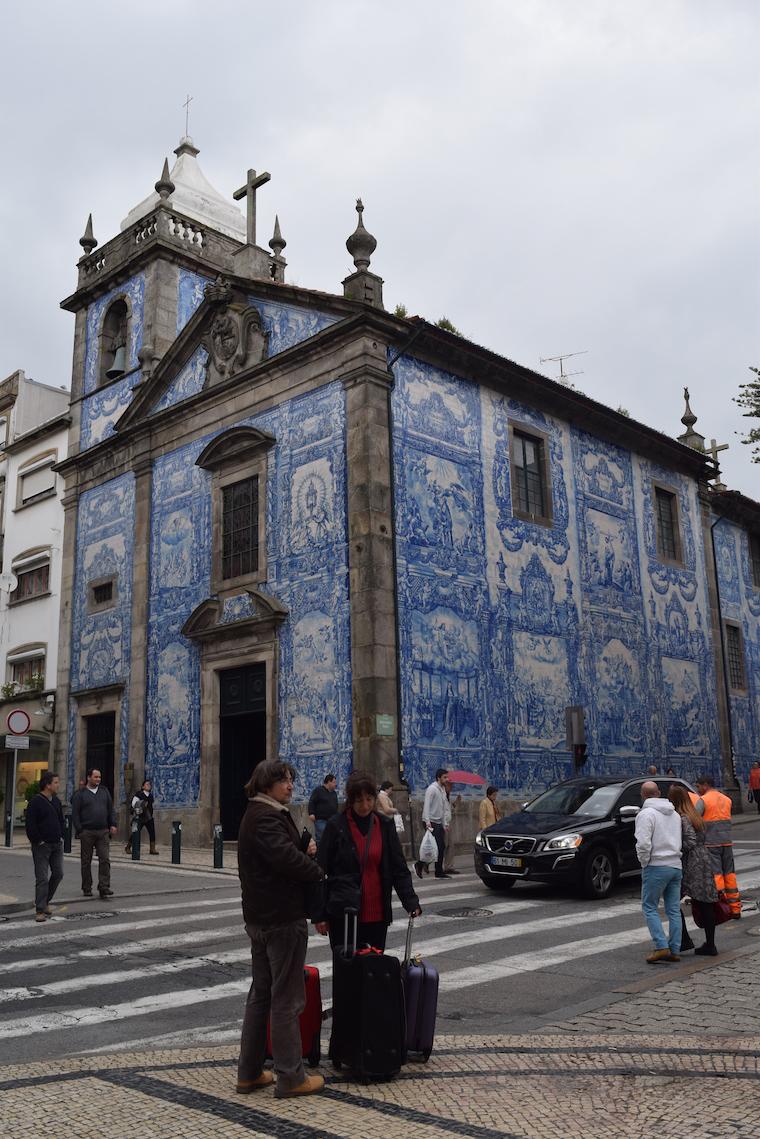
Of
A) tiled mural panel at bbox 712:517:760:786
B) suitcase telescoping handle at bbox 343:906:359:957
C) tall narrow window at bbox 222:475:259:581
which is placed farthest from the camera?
tiled mural panel at bbox 712:517:760:786

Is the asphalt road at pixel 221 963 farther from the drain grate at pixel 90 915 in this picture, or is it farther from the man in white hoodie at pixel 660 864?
the man in white hoodie at pixel 660 864

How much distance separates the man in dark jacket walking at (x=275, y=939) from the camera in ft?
17.4

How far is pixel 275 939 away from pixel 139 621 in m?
20.1

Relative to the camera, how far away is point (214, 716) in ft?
73.4

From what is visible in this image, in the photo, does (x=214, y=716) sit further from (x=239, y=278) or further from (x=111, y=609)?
(x=239, y=278)

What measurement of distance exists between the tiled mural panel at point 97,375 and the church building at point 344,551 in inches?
3.6

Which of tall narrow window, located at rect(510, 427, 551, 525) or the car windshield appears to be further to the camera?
tall narrow window, located at rect(510, 427, 551, 525)

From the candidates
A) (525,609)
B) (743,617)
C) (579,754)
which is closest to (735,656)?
(743,617)

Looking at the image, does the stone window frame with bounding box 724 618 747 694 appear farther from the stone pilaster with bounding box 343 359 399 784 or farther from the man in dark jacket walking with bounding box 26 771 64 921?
→ the man in dark jacket walking with bounding box 26 771 64 921

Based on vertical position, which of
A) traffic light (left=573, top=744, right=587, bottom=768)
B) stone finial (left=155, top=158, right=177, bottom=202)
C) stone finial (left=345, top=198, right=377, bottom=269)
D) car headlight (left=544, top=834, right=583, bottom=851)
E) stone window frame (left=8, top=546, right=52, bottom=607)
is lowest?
car headlight (left=544, top=834, right=583, bottom=851)

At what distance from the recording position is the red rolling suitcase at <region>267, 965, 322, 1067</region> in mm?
5691

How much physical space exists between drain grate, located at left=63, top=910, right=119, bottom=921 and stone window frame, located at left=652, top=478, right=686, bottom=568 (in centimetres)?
1851

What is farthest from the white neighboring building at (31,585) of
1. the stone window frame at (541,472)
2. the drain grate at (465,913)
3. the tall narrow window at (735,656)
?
the tall narrow window at (735,656)

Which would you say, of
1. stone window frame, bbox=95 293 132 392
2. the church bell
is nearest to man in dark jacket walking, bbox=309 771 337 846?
stone window frame, bbox=95 293 132 392
